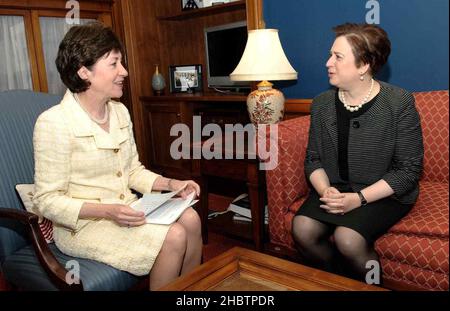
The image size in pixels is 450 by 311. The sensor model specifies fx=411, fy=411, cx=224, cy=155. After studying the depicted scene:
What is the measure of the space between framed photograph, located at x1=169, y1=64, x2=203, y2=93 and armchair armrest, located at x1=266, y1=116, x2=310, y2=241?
197 centimetres

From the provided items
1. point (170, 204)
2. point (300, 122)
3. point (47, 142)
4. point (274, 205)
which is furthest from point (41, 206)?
point (300, 122)

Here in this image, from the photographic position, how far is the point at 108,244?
1.36 m

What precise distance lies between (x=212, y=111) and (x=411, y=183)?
6.37ft

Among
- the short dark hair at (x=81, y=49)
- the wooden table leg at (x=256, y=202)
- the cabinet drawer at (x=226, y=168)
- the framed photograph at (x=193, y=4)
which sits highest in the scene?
the framed photograph at (x=193, y=4)

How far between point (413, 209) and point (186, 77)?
2532 mm

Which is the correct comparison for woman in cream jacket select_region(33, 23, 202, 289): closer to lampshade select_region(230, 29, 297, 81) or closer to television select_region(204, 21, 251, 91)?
lampshade select_region(230, 29, 297, 81)

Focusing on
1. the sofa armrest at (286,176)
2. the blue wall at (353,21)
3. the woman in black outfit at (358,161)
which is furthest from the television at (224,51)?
the woman in black outfit at (358,161)

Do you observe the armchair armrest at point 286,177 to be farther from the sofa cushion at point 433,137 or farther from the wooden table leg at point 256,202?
the sofa cushion at point 433,137

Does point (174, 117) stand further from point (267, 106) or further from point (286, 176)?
point (286, 176)

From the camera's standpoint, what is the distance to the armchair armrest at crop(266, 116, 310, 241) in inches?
70.1

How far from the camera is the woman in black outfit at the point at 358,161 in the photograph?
149 centimetres

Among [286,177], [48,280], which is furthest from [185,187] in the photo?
[48,280]

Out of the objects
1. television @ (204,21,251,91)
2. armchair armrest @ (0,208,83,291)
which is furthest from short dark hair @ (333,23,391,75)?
television @ (204,21,251,91)

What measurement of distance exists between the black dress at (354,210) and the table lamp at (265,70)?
54 centimetres
